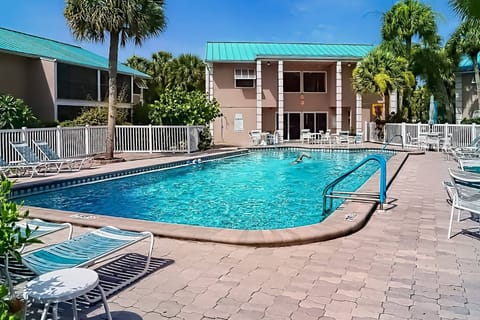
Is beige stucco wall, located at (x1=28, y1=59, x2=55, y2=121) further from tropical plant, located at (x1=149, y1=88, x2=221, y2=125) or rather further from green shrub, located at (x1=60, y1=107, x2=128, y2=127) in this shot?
tropical plant, located at (x1=149, y1=88, x2=221, y2=125)

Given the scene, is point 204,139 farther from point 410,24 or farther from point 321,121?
point 410,24

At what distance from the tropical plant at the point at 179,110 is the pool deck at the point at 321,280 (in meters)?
14.8

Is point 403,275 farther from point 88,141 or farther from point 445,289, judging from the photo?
point 88,141

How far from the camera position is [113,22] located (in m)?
16.1

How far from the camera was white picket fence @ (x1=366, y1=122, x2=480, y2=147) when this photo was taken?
2075cm

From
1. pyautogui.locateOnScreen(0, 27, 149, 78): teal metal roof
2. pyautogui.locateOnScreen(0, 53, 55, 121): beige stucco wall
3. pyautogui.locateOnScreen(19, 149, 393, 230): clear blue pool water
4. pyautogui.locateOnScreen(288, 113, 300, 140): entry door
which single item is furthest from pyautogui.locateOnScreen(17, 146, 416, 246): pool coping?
pyautogui.locateOnScreen(288, 113, 300, 140): entry door

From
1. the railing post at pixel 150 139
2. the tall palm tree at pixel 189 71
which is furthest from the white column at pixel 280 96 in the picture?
the tall palm tree at pixel 189 71

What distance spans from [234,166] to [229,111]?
12.6 metres

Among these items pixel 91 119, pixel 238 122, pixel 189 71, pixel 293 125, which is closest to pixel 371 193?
pixel 91 119

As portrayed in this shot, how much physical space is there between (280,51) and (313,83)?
338 cm

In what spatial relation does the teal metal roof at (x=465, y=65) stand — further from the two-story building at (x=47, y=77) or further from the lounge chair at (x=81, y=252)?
the lounge chair at (x=81, y=252)

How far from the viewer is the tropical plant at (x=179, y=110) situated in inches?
822

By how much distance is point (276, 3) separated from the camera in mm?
27734

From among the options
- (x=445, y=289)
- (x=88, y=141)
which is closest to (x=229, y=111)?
(x=88, y=141)
